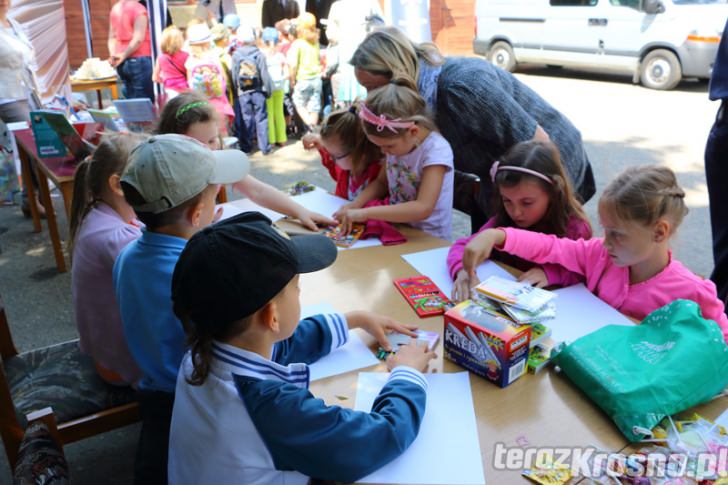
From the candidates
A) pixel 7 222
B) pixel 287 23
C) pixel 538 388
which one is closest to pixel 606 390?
pixel 538 388

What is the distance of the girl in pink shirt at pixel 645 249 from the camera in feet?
4.99

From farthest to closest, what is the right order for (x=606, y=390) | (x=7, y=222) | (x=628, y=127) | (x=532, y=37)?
(x=532, y=37) < (x=628, y=127) < (x=7, y=222) < (x=606, y=390)

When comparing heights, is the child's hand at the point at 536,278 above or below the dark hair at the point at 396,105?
below

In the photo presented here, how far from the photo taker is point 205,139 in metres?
2.38

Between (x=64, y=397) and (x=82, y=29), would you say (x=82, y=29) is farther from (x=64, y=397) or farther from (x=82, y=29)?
(x=64, y=397)

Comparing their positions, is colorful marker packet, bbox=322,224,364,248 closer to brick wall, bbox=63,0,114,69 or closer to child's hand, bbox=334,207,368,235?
child's hand, bbox=334,207,368,235

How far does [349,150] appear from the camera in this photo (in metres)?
2.63

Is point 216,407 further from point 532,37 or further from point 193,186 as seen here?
point 532,37

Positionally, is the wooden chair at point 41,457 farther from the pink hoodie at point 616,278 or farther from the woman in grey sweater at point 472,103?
the woman in grey sweater at point 472,103


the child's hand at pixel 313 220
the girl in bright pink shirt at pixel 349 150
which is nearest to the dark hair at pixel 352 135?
the girl in bright pink shirt at pixel 349 150

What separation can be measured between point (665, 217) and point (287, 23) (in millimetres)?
6710

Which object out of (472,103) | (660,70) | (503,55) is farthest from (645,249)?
(503,55)

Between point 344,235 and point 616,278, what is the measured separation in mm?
1013

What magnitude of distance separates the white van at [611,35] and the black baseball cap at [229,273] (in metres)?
8.14
